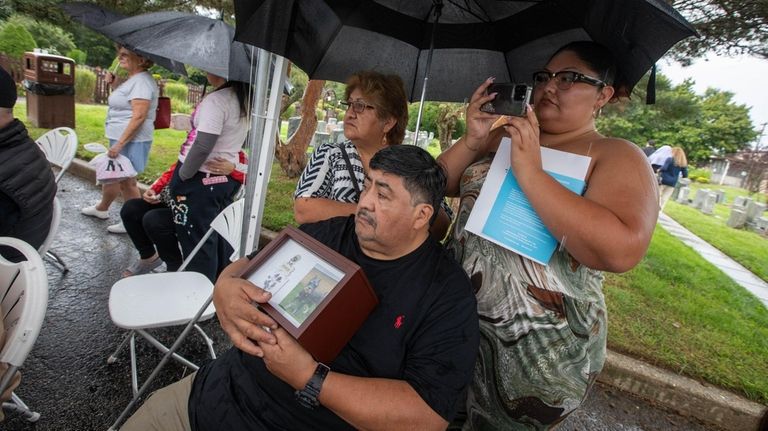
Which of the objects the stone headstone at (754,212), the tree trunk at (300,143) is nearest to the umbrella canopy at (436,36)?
the tree trunk at (300,143)

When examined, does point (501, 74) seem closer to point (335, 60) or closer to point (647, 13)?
point (335, 60)

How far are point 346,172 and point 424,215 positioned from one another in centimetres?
73

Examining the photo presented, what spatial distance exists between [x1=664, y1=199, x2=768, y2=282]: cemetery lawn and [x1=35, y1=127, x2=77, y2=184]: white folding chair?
9.76m

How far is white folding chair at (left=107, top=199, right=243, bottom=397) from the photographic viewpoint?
2.12 metres

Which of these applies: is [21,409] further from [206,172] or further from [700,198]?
[700,198]

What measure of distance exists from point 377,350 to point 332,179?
971mm

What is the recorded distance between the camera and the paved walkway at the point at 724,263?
19.3 ft

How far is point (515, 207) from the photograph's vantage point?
1.32 meters

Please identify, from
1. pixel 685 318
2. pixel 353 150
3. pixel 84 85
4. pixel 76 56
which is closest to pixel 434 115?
pixel 685 318

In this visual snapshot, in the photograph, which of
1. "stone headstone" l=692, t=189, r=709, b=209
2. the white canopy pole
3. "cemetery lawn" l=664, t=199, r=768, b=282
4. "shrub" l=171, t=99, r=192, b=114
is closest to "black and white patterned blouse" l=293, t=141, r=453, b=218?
the white canopy pole

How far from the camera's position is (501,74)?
2.27 meters

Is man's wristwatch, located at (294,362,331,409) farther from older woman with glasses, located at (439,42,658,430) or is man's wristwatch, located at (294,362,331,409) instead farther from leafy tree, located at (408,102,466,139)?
leafy tree, located at (408,102,466,139)

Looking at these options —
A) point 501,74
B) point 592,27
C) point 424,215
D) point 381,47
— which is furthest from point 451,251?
A: point 381,47

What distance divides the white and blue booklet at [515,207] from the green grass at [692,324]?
2763 millimetres
